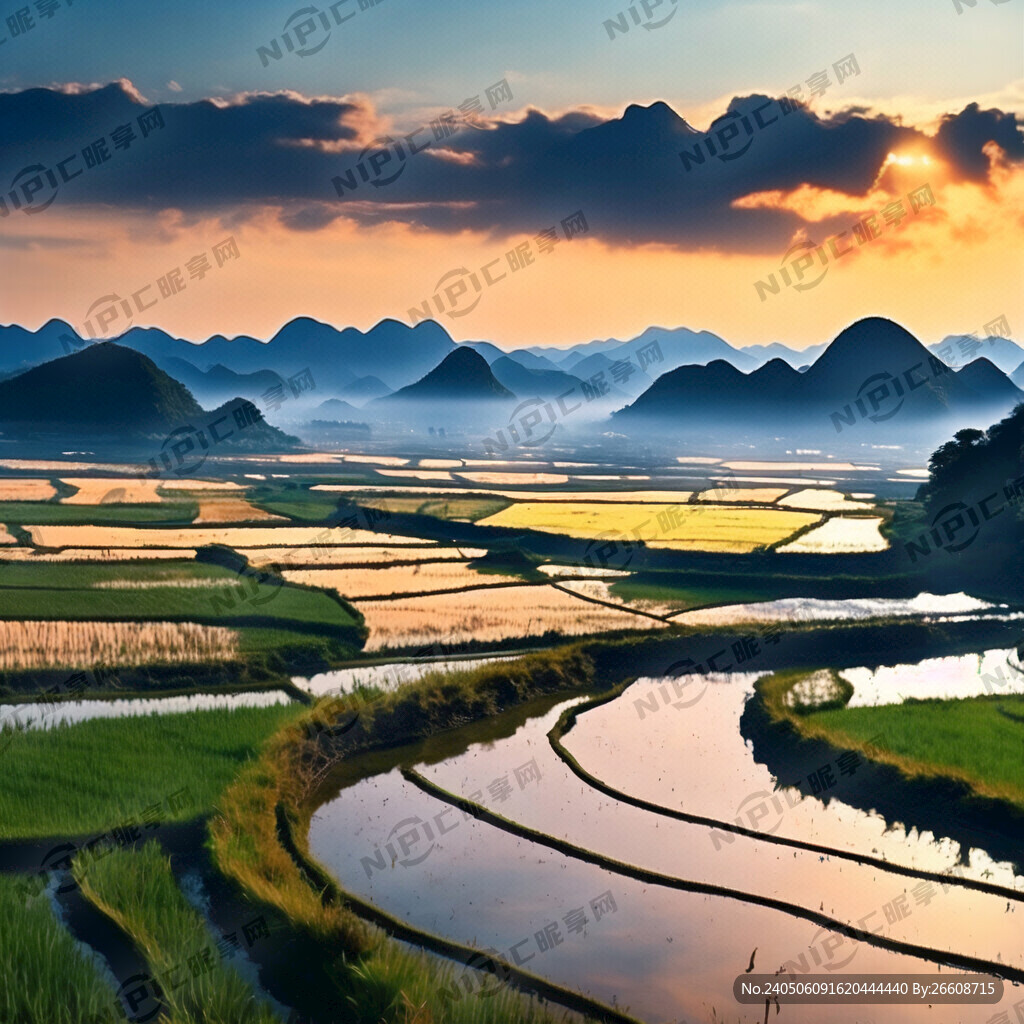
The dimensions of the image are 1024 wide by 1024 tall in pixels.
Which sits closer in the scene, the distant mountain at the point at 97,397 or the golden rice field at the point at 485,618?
the golden rice field at the point at 485,618

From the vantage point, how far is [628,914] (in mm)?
7875

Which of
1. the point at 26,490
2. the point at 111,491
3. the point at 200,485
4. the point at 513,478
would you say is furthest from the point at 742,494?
the point at 26,490

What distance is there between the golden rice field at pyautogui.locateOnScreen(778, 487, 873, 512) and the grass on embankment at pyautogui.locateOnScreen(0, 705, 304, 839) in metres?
28.6

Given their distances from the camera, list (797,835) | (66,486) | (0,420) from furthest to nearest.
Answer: (0,420) < (66,486) < (797,835)

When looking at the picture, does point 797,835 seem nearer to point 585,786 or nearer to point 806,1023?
point 585,786

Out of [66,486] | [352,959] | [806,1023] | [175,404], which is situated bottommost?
[806,1023]

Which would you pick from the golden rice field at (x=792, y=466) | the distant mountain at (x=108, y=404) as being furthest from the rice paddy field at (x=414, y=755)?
the distant mountain at (x=108, y=404)

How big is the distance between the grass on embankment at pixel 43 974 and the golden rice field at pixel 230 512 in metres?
23.9

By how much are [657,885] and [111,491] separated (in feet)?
116

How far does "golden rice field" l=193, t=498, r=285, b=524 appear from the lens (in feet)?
102

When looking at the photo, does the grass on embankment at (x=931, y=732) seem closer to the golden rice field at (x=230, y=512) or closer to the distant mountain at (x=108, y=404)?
the golden rice field at (x=230, y=512)

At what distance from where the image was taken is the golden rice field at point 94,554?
22.0 metres

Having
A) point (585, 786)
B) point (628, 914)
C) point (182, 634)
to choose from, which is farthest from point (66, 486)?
point (628, 914)

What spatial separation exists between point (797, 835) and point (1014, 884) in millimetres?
1865
